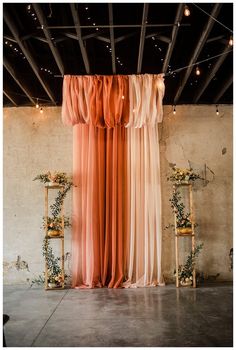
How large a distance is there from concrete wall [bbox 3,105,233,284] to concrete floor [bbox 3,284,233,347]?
0.62 meters

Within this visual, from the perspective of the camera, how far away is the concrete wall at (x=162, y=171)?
6668mm

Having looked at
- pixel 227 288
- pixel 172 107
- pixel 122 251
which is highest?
pixel 172 107

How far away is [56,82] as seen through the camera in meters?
6.83

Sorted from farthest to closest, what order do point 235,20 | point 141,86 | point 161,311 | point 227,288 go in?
point 227,288 → point 141,86 → point 161,311 → point 235,20

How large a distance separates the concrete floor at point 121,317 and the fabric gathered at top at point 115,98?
2.61 m

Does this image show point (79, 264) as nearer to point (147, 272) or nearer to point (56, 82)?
point (147, 272)

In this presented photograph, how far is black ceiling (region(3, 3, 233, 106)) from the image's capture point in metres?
4.43

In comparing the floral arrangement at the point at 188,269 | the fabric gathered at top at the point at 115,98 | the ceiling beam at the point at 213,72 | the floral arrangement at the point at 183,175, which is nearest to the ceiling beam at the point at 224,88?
the ceiling beam at the point at 213,72

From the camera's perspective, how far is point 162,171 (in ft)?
22.4

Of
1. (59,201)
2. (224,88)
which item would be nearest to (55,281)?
(59,201)

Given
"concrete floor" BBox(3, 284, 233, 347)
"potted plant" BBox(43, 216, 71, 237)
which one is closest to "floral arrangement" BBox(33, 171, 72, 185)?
"potted plant" BBox(43, 216, 71, 237)

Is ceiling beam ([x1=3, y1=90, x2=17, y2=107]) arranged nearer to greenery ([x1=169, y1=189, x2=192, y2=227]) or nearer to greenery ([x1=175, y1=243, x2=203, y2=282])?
greenery ([x1=169, y1=189, x2=192, y2=227])

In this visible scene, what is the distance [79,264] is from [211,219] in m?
2.49

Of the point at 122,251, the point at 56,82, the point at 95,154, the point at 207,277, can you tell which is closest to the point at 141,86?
the point at 95,154
